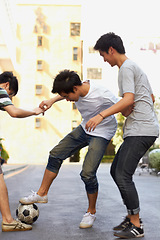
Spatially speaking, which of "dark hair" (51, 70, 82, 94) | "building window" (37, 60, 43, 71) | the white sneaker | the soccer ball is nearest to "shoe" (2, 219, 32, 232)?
the soccer ball

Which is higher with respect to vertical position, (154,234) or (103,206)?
(154,234)

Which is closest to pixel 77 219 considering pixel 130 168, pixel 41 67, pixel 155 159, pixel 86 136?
pixel 86 136

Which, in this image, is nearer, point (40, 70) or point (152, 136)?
point (152, 136)

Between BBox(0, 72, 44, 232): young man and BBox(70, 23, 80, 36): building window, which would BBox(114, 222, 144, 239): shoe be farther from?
BBox(70, 23, 80, 36): building window

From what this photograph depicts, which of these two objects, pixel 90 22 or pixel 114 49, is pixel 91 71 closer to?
pixel 90 22

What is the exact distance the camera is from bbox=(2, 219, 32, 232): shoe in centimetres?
420

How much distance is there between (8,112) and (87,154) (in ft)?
3.26

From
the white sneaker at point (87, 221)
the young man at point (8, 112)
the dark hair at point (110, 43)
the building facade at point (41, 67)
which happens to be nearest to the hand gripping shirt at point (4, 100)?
the young man at point (8, 112)

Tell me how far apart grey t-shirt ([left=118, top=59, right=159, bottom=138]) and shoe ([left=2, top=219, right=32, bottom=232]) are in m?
1.51

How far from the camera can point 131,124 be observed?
394 centimetres

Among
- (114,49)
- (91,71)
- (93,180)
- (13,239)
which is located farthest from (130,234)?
(91,71)

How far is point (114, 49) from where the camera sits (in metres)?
3.99

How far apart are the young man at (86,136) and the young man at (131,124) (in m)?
0.45

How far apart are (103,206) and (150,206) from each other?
80 cm
